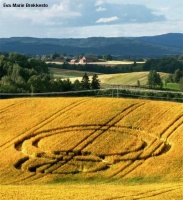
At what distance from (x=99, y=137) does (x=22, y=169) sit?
781 cm

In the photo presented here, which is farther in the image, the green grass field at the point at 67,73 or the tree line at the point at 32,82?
the green grass field at the point at 67,73

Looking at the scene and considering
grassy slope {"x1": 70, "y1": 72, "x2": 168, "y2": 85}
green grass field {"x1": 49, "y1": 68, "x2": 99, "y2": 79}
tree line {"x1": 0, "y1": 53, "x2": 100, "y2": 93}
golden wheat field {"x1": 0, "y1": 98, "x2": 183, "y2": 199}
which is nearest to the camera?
golden wheat field {"x1": 0, "y1": 98, "x2": 183, "y2": 199}

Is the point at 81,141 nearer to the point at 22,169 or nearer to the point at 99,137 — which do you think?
the point at 99,137

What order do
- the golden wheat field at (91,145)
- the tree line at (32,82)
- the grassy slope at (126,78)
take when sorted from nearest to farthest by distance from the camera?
the golden wheat field at (91,145)
the tree line at (32,82)
the grassy slope at (126,78)

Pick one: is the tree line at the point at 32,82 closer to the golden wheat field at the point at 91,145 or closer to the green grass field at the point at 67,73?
the golden wheat field at the point at 91,145

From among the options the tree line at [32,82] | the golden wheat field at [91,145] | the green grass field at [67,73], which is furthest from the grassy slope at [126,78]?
the golden wheat field at [91,145]

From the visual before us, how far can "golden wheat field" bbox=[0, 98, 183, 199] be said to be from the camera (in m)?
39.0

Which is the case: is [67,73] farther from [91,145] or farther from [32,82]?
[91,145]

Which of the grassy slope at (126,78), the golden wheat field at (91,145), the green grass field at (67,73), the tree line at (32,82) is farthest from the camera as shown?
the green grass field at (67,73)

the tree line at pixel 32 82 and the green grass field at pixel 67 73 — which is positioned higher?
the tree line at pixel 32 82

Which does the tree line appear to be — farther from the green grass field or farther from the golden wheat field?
the green grass field

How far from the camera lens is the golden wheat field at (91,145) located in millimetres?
38969

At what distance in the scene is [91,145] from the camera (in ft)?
141

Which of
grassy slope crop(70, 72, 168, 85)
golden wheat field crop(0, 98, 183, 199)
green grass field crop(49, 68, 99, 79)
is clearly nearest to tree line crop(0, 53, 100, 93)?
golden wheat field crop(0, 98, 183, 199)
